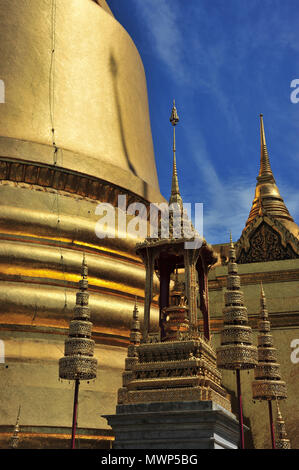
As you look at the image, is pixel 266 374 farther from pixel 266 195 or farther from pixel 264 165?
pixel 264 165

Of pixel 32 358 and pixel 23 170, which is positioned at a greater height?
pixel 23 170

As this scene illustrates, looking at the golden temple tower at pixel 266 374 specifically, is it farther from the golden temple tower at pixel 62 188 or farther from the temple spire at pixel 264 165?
the temple spire at pixel 264 165

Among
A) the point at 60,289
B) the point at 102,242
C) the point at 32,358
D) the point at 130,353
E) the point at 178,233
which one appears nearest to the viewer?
the point at 178,233

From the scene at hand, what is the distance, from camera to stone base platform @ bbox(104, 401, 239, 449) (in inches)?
193

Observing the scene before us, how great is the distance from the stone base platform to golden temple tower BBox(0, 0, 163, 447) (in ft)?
6.73

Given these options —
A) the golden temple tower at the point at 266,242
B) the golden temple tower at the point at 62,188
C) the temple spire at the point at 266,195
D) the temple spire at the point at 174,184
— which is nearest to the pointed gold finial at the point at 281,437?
the golden temple tower at the point at 62,188

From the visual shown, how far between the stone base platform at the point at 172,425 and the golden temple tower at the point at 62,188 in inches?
80.8

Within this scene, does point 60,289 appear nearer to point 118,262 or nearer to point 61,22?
point 118,262

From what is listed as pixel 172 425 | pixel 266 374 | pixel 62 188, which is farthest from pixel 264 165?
pixel 172 425

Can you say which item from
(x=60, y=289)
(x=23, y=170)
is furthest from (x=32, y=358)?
(x=23, y=170)

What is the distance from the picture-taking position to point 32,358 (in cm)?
762

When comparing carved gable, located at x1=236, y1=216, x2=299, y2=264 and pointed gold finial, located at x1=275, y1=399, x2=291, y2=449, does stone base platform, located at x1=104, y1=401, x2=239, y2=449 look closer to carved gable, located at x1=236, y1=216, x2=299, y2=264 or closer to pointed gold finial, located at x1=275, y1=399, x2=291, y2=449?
Result: pointed gold finial, located at x1=275, y1=399, x2=291, y2=449

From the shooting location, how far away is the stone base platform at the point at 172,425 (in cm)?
490

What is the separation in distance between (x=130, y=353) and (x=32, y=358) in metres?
1.53
